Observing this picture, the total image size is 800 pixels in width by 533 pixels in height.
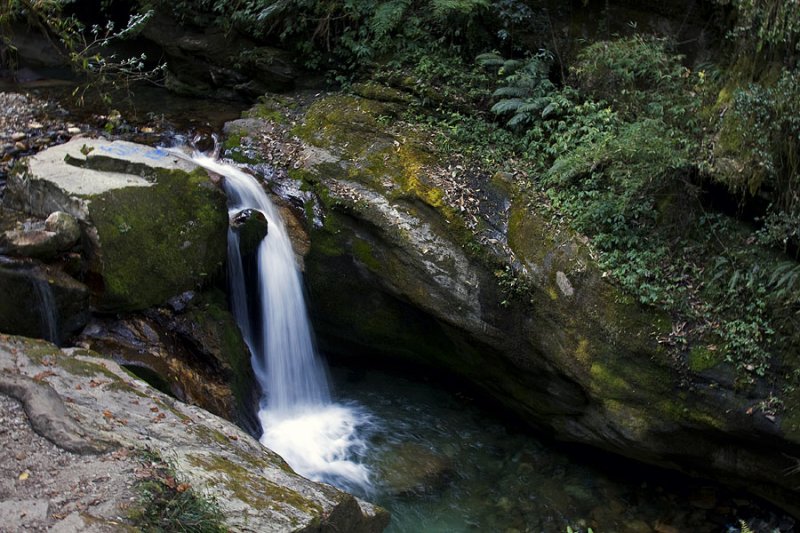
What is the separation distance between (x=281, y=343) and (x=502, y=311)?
109 inches

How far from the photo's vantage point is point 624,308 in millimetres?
6941

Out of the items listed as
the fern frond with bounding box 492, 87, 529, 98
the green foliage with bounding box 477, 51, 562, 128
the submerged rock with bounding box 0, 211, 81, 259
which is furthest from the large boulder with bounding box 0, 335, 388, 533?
the fern frond with bounding box 492, 87, 529, 98

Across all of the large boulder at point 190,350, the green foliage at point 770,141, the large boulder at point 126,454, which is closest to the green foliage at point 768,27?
the green foliage at point 770,141

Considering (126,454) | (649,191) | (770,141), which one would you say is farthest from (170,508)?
(770,141)

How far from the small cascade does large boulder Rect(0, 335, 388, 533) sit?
0.73 m

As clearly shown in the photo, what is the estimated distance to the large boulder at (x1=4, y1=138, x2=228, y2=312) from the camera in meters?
6.82

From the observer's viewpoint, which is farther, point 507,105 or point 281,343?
point 507,105

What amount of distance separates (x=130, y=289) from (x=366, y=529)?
348 centimetres

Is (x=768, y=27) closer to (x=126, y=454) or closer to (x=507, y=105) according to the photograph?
(x=507, y=105)

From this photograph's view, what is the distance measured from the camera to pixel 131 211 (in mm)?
7090

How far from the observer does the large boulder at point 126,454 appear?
3.96m

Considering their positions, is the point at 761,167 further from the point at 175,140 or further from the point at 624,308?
the point at 175,140

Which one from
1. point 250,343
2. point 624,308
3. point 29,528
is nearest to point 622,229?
point 624,308

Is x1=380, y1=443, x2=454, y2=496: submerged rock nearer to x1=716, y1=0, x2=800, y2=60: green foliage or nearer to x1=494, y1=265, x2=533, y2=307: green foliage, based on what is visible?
x1=494, y1=265, x2=533, y2=307: green foliage
